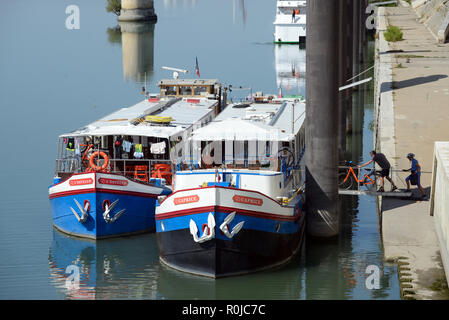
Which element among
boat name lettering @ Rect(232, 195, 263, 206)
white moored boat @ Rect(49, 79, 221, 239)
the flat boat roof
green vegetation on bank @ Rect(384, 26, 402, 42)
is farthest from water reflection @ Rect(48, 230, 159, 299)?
green vegetation on bank @ Rect(384, 26, 402, 42)

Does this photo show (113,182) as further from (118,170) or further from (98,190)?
(118,170)

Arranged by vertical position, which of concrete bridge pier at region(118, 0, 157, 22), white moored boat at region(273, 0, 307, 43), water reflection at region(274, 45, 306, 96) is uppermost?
concrete bridge pier at region(118, 0, 157, 22)

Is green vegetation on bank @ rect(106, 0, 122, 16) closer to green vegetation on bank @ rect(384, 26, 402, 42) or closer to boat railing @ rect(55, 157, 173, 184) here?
green vegetation on bank @ rect(384, 26, 402, 42)

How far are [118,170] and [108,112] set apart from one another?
938 inches

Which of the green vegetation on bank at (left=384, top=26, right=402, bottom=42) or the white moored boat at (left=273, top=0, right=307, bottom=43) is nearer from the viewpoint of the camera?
the green vegetation on bank at (left=384, top=26, right=402, bottom=42)

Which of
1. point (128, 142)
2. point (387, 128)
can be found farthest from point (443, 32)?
point (128, 142)

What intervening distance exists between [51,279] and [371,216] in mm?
12783

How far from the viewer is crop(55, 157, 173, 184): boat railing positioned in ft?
103

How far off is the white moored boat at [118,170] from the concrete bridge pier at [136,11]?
3787 inches

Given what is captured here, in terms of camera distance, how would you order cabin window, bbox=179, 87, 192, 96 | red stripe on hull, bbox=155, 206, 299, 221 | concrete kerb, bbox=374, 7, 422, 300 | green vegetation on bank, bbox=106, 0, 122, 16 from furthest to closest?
green vegetation on bank, bbox=106, 0, 122, 16 < cabin window, bbox=179, 87, 192, 96 < red stripe on hull, bbox=155, 206, 299, 221 < concrete kerb, bbox=374, 7, 422, 300

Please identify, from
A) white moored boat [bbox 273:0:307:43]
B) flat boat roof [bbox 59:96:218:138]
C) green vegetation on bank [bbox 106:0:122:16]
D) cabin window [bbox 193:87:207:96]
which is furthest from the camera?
green vegetation on bank [bbox 106:0:122:16]

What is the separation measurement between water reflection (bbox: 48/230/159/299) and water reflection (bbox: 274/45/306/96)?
3425 centimetres

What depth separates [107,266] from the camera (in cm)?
2775
